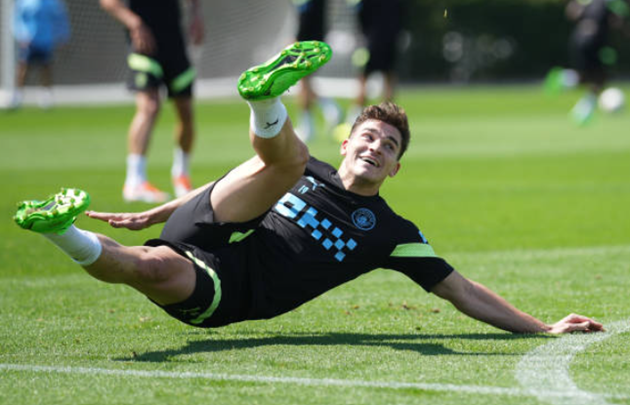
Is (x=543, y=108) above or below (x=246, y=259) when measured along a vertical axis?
below


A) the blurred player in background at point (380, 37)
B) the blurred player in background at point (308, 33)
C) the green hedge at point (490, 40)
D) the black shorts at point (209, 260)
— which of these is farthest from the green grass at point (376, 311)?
the green hedge at point (490, 40)

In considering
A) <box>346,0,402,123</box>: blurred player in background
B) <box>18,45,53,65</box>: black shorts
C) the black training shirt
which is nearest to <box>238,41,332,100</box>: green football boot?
the black training shirt

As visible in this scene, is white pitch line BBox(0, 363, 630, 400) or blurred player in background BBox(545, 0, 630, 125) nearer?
white pitch line BBox(0, 363, 630, 400)

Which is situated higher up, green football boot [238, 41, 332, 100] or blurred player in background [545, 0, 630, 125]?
green football boot [238, 41, 332, 100]

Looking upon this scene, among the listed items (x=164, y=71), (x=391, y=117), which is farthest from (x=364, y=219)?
(x=164, y=71)

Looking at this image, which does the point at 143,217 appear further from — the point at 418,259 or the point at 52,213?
the point at 418,259

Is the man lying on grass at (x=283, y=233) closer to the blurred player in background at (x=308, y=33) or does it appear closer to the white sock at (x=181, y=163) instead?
the white sock at (x=181, y=163)

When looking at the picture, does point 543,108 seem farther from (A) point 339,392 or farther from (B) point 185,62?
(A) point 339,392

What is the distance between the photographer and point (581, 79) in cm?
2292

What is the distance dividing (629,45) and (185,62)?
117ft

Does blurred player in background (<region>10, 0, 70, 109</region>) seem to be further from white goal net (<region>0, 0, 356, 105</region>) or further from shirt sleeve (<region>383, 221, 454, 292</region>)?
shirt sleeve (<region>383, 221, 454, 292</region>)

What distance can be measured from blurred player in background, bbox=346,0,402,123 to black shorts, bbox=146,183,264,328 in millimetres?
12779

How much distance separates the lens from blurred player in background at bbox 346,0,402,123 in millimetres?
17719

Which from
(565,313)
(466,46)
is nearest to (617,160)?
(565,313)
